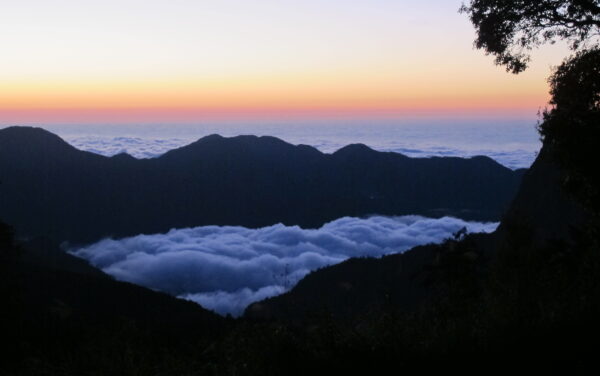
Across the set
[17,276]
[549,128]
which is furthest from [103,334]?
[17,276]

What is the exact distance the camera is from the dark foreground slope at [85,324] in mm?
6441

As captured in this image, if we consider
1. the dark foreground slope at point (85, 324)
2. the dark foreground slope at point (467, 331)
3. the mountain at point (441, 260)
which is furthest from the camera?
the mountain at point (441, 260)

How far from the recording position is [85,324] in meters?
10.5

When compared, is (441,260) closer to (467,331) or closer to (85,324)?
(85,324)

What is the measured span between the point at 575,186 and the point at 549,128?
1232 mm

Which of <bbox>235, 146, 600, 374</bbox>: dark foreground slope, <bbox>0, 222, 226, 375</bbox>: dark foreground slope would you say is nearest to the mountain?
<bbox>235, 146, 600, 374</bbox>: dark foreground slope

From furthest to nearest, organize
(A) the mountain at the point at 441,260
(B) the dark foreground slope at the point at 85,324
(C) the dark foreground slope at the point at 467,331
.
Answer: (A) the mountain at the point at 441,260
(B) the dark foreground slope at the point at 85,324
(C) the dark foreground slope at the point at 467,331

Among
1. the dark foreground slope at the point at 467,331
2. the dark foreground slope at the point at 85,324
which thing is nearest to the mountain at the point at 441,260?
the dark foreground slope at the point at 467,331

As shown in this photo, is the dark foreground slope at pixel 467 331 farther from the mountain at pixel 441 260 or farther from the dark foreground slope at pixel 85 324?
the dark foreground slope at pixel 85 324

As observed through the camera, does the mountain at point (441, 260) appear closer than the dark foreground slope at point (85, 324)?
No

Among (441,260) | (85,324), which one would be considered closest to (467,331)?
(85,324)

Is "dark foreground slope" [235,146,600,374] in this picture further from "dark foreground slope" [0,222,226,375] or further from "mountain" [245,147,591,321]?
"dark foreground slope" [0,222,226,375]

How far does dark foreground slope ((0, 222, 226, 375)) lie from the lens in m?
6.44

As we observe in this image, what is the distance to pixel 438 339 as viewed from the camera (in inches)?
245
